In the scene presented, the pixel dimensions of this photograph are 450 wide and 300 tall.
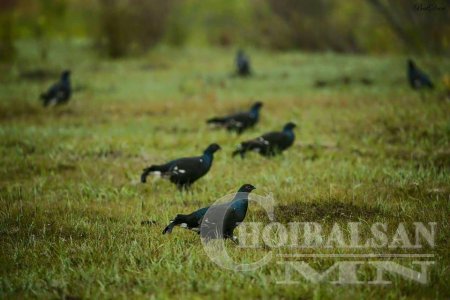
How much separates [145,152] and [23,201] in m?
2.78

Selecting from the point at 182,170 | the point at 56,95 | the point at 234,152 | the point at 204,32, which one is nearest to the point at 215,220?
the point at 182,170

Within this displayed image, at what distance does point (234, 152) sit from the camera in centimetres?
793

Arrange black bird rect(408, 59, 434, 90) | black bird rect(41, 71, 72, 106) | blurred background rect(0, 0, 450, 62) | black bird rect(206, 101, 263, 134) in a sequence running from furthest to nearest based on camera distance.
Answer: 1. blurred background rect(0, 0, 450, 62)
2. black bird rect(408, 59, 434, 90)
3. black bird rect(41, 71, 72, 106)
4. black bird rect(206, 101, 263, 134)

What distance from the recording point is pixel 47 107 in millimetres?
13055

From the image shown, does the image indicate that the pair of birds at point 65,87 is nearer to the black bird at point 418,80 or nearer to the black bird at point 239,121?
the black bird at point 418,80

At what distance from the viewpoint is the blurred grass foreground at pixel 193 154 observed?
3855 millimetres

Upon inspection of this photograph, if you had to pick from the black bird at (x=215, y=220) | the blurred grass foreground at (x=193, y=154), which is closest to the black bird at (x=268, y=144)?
the blurred grass foreground at (x=193, y=154)

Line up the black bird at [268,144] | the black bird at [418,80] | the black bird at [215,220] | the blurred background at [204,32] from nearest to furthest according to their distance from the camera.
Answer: the black bird at [215,220] → the black bird at [268,144] → the black bird at [418,80] → the blurred background at [204,32]

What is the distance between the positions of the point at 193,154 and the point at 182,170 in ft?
6.98

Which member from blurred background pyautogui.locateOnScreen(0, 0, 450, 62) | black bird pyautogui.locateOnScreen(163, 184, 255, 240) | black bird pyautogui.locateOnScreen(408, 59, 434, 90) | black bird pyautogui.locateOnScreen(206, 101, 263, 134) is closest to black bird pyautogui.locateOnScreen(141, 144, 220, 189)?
black bird pyautogui.locateOnScreen(163, 184, 255, 240)

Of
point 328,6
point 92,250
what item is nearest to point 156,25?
point 328,6

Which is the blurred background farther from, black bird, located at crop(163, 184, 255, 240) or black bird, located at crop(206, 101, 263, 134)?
black bird, located at crop(163, 184, 255, 240)

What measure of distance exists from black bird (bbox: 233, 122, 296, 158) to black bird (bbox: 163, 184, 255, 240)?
3.25m

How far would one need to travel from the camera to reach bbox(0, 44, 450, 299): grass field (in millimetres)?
3797
